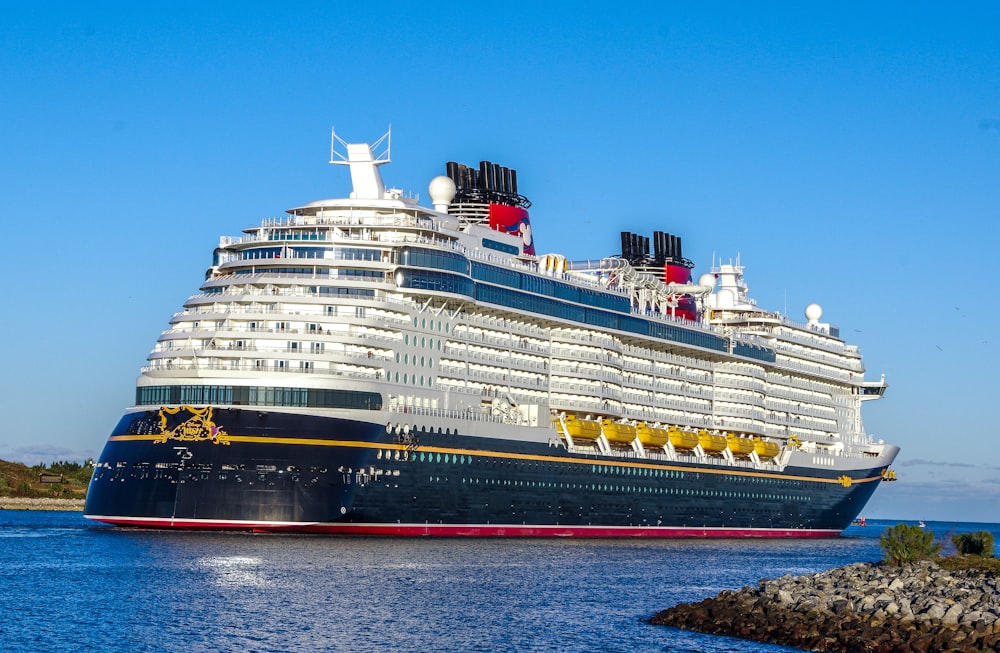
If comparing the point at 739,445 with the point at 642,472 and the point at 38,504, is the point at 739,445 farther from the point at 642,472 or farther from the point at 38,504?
the point at 38,504

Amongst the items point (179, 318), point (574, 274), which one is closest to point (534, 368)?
point (574, 274)

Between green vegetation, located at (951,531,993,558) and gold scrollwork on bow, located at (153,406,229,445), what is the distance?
34739 mm

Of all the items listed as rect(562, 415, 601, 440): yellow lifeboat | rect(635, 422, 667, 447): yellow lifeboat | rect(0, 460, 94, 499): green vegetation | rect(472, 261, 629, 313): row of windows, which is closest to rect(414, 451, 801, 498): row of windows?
rect(562, 415, 601, 440): yellow lifeboat

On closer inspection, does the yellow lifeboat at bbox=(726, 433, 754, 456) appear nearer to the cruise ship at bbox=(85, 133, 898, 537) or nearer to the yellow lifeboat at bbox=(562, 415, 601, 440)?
the cruise ship at bbox=(85, 133, 898, 537)

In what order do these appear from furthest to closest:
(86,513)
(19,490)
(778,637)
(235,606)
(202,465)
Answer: (19,490) < (86,513) < (202,465) < (235,606) < (778,637)

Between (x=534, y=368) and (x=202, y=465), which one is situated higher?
(x=534, y=368)

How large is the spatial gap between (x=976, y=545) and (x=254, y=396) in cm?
3427

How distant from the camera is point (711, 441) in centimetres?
9456

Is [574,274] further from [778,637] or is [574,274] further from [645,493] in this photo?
[778,637]


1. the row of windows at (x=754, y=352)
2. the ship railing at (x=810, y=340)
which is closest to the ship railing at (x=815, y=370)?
the row of windows at (x=754, y=352)

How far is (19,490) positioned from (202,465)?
5722 centimetres

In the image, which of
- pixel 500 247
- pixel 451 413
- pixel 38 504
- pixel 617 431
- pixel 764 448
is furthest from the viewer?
pixel 38 504

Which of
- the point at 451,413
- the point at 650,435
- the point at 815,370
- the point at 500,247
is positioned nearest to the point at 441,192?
the point at 500,247

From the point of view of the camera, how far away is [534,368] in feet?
267
